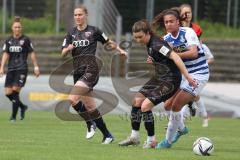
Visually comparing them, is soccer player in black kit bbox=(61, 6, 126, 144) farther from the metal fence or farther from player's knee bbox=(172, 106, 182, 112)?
the metal fence

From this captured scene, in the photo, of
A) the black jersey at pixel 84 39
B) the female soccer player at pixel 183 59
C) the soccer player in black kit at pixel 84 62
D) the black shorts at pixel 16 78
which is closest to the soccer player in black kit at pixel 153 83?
the female soccer player at pixel 183 59

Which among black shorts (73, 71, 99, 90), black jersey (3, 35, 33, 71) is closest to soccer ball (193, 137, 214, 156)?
black shorts (73, 71, 99, 90)

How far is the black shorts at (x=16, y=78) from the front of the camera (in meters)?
19.0

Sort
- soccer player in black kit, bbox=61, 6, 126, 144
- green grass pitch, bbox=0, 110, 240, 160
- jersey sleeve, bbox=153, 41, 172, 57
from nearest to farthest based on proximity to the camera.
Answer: green grass pitch, bbox=0, 110, 240, 160
jersey sleeve, bbox=153, 41, 172, 57
soccer player in black kit, bbox=61, 6, 126, 144

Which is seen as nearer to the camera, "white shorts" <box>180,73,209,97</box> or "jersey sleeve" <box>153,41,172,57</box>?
"jersey sleeve" <box>153,41,172,57</box>

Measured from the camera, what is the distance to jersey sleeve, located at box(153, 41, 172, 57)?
38.0 ft

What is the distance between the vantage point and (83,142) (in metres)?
13.0

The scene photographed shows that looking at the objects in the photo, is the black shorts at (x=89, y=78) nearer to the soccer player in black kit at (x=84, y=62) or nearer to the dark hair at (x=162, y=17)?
the soccer player in black kit at (x=84, y=62)

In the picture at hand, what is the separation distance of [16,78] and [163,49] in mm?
8091

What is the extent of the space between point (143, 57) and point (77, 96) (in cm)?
1497

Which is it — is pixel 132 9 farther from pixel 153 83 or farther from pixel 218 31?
pixel 153 83

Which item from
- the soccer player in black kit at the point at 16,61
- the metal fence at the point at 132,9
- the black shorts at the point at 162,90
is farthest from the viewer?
the metal fence at the point at 132,9

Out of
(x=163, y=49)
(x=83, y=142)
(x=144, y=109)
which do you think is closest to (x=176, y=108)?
A: (x=144, y=109)

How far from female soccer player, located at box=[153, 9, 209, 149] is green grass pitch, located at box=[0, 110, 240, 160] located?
32 cm
